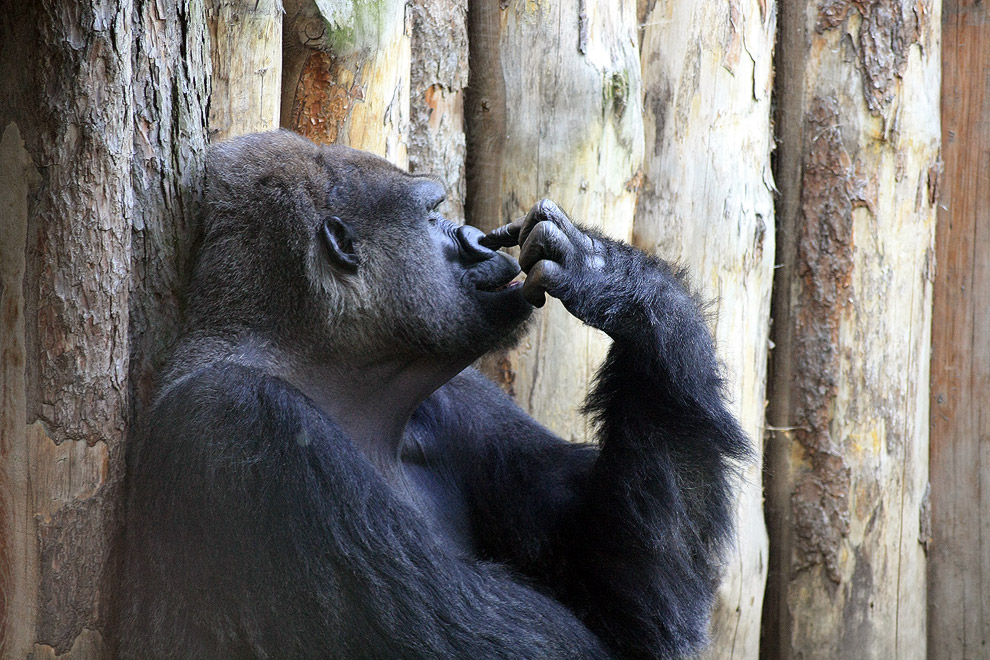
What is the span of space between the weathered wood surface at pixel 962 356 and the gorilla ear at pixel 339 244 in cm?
277

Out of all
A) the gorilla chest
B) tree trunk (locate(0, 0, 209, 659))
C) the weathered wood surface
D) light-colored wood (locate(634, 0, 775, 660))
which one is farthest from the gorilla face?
the weathered wood surface

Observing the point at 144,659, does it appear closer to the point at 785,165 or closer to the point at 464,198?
the point at 464,198

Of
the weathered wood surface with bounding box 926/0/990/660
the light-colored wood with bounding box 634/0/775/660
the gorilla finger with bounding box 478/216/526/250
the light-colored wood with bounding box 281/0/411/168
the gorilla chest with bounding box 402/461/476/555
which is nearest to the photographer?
the gorilla finger with bounding box 478/216/526/250

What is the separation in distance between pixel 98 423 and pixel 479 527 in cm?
119

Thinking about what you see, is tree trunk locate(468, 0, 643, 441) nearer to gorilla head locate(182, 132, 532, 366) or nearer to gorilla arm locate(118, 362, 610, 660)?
gorilla head locate(182, 132, 532, 366)

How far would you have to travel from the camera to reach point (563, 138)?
3.46 metres

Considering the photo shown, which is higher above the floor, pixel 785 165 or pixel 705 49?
pixel 705 49

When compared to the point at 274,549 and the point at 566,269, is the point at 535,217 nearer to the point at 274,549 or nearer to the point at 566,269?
the point at 566,269

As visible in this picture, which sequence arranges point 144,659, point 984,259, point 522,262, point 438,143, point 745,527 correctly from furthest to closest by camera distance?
point 984,259 < point 745,527 < point 438,143 < point 522,262 < point 144,659

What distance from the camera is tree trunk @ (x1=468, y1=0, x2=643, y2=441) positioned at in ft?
11.3

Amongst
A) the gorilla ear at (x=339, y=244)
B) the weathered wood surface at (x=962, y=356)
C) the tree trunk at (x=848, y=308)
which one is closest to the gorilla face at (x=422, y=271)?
the gorilla ear at (x=339, y=244)

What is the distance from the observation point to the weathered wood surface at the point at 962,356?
4.18 metres

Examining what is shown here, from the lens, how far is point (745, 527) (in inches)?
150


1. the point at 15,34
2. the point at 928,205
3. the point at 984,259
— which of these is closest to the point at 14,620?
the point at 15,34
